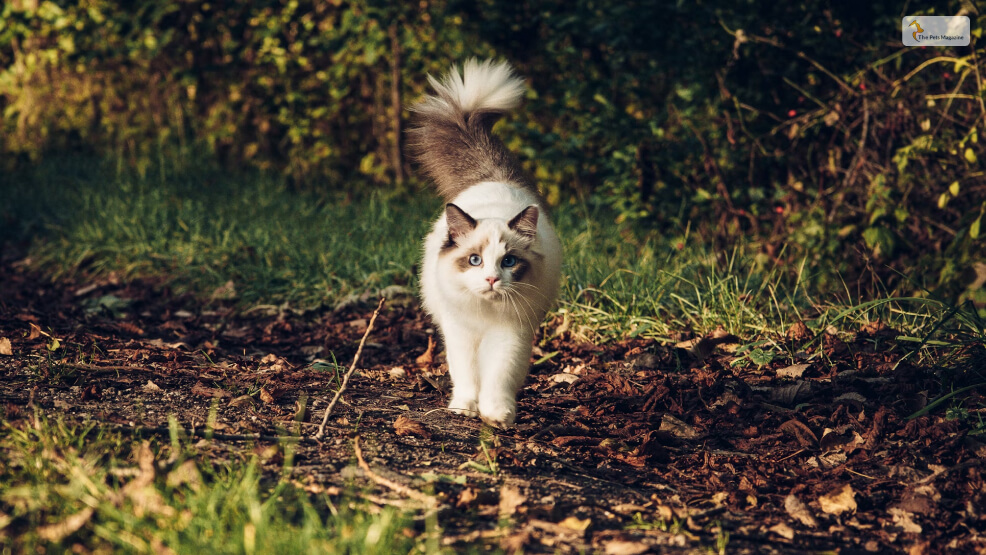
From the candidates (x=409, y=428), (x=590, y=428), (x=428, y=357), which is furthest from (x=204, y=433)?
(x=428, y=357)

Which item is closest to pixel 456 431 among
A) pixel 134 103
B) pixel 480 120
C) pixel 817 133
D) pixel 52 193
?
pixel 480 120

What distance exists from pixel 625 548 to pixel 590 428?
1.24 meters

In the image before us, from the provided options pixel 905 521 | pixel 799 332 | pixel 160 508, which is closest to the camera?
pixel 160 508

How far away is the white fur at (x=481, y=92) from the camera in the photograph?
4527 mm

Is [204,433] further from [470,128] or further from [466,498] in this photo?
[470,128]

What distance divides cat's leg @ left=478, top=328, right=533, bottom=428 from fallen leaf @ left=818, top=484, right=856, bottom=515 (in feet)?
4.03

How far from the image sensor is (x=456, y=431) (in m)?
3.27

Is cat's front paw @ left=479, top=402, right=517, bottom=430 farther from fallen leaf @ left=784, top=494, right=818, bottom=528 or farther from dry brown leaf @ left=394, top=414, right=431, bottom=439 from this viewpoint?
fallen leaf @ left=784, top=494, right=818, bottom=528

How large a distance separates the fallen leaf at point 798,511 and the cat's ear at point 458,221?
1671 mm

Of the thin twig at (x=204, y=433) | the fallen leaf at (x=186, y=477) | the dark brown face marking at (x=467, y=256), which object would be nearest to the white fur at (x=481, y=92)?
the dark brown face marking at (x=467, y=256)

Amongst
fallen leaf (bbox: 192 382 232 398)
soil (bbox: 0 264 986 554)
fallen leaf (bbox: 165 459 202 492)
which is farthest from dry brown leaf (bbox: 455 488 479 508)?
fallen leaf (bbox: 192 382 232 398)

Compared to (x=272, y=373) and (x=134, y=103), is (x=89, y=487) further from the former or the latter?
(x=134, y=103)

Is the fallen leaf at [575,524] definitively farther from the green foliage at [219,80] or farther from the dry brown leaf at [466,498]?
the green foliage at [219,80]

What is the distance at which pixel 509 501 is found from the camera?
8.11 feet
